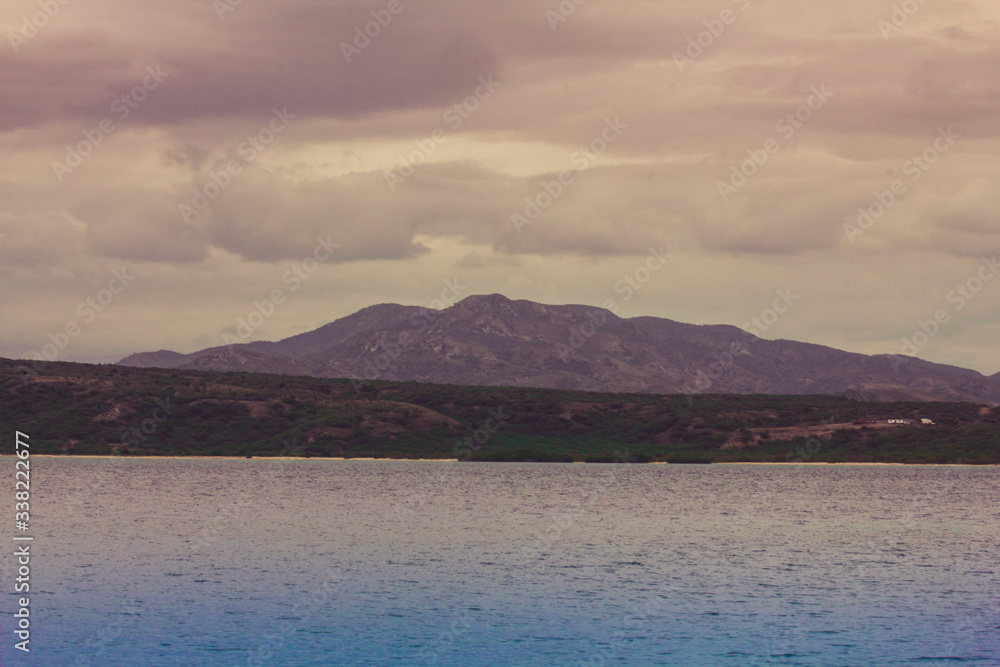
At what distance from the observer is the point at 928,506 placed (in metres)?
139

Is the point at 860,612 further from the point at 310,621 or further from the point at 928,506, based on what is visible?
the point at 928,506

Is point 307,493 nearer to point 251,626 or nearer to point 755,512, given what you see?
point 755,512

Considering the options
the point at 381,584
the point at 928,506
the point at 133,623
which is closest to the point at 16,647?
the point at 133,623

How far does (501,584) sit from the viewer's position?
67438 mm

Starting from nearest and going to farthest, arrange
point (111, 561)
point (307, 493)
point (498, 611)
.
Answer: point (498, 611) → point (111, 561) → point (307, 493)

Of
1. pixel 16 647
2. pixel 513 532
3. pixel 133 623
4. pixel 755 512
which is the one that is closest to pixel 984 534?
pixel 755 512

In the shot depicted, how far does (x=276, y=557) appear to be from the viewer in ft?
258

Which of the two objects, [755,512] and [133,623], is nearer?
[133,623]

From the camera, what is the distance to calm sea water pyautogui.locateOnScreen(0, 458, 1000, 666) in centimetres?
4931

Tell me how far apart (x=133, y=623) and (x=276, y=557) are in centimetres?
2578

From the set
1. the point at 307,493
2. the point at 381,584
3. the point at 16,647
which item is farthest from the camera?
the point at 307,493

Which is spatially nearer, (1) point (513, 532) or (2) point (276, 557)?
(2) point (276, 557)

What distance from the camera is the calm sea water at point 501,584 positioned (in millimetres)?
49312

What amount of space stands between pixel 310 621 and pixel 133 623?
8.95 metres
